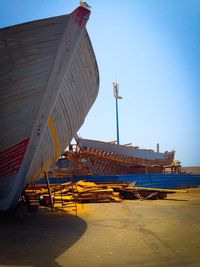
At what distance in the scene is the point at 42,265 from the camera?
4.62 meters

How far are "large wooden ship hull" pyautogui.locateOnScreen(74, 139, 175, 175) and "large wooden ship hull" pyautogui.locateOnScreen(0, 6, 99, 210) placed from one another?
48.6 ft

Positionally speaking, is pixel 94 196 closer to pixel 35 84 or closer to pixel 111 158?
pixel 35 84

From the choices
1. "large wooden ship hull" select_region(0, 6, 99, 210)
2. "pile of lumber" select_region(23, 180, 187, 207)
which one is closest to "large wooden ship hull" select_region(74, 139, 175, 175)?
"pile of lumber" select_region(23, 180, 187, 207)

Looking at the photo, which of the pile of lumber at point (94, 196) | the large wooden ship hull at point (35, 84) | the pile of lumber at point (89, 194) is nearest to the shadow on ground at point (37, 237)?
the large wooden ship hull at point (35, 84)

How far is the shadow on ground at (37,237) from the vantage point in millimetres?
5031

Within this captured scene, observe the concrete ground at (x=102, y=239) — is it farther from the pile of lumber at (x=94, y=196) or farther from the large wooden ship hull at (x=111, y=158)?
the large wooden ship hull at (x=111, y=158)

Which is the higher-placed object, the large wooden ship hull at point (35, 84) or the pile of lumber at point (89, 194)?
the large wooden ship hull at point (35, 84)

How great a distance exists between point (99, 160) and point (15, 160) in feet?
53.0

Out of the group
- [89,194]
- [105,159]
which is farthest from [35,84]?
[105,159]

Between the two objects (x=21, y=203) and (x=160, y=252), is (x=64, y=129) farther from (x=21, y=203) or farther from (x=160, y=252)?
(x=160, y=252)

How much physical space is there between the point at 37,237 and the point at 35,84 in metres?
3.79

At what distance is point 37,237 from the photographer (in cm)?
670

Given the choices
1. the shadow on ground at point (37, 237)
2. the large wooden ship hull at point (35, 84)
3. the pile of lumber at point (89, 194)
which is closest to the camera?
the shadow on ground at point (37, 237)

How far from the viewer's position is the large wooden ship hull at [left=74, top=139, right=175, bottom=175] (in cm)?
2389
